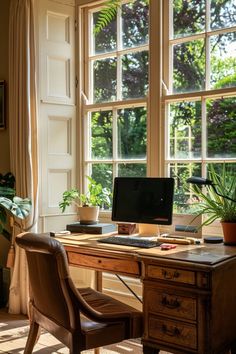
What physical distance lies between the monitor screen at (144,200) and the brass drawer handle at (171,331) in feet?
2.23

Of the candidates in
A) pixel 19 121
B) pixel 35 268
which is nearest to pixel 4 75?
pixel 19 121

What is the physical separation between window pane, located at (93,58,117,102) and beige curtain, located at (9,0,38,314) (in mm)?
505

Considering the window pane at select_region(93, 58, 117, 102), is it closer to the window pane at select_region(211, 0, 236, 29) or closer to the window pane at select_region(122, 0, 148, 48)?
the window pane at select_region(122, 0, 148, 48)

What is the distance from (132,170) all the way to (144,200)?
0.58 meters

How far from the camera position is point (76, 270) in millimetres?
3643

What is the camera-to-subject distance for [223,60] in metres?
2.88

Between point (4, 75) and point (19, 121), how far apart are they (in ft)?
1.86

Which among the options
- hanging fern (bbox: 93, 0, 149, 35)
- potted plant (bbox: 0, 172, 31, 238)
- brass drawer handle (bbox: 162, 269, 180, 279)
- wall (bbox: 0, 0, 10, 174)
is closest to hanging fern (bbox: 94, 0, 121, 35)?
hanging fern (bbox: 93, 0, 149, 35)

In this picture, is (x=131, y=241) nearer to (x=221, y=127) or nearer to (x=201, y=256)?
(x=201, y=256)

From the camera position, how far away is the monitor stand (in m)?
2.87

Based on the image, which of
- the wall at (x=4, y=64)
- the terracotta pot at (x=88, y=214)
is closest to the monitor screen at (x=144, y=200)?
the terracotta pot at (x=88, y=214)

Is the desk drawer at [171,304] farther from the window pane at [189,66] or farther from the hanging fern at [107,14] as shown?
the hanging fern at [107,14]

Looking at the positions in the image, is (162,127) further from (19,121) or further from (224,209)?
(19,121)

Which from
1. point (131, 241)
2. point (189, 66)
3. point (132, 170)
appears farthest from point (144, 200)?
point (189, 66)
